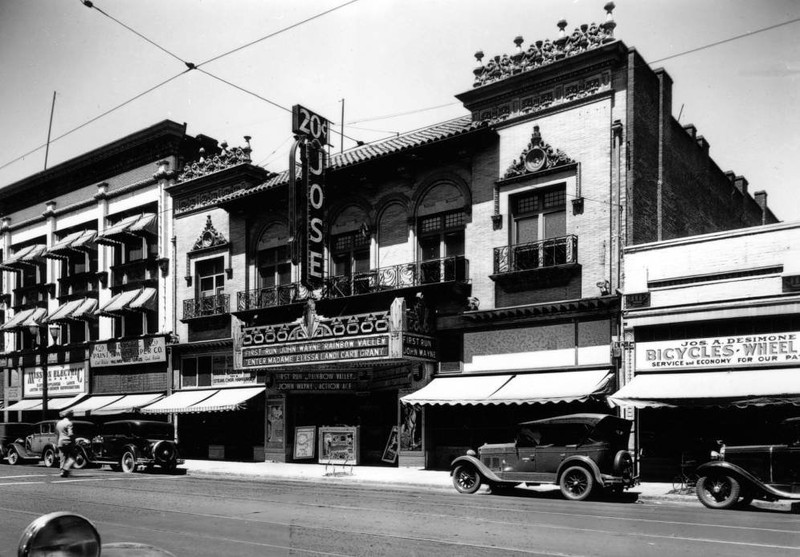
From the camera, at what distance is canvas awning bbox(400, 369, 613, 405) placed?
19.2 meters

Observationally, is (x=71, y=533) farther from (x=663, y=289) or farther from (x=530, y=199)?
(x=530, y=199)

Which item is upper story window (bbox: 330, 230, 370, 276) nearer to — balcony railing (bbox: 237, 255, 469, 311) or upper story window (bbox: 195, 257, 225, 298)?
balcony railing (bbox: 237, 255, 469, 311)

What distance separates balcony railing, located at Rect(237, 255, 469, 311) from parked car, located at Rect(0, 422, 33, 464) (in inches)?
A: 384

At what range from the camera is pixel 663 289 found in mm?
19266

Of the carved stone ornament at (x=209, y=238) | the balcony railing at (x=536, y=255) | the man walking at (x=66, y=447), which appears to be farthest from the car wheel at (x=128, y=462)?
the balcony railing at (x=536, y=255)

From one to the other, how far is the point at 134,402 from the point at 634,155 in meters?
22.9

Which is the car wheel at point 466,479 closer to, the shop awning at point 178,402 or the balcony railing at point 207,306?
the shop awning at point 178,402

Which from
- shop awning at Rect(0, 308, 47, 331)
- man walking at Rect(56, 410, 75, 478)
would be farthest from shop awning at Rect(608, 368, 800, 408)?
shop awning at Rect(0, 308, 47, 331)

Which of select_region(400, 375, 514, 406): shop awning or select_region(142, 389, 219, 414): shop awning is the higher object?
select_region(400, 375, 514, 406): shop awning

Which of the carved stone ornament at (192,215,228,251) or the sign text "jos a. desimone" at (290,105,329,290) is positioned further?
the carved stone ornament at (192,215,228,251)

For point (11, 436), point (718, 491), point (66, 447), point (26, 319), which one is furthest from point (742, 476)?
point (26, 319)

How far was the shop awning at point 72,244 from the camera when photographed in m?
35.3

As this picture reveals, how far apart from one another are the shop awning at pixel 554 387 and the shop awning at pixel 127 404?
17.2m

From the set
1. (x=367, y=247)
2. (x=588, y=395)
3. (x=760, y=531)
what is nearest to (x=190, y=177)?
(x=367, y=247)
